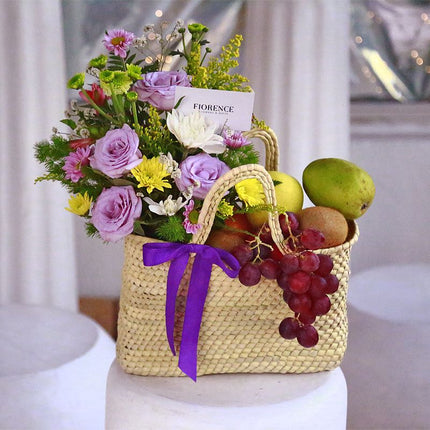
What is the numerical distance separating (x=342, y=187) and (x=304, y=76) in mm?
1095

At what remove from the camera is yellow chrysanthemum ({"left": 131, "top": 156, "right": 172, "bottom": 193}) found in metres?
0.94

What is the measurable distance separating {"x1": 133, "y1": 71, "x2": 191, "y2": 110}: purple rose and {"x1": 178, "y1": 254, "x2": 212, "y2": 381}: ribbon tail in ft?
0.82

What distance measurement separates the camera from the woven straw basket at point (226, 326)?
3.28ft

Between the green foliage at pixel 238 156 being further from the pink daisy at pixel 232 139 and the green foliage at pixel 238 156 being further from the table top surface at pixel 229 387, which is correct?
the table top surface at pixel 229 387

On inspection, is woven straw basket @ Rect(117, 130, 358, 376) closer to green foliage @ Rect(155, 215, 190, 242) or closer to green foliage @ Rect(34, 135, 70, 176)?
green foliage @ Rect(155, 215, 190, 242)

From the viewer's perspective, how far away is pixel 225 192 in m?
0.94

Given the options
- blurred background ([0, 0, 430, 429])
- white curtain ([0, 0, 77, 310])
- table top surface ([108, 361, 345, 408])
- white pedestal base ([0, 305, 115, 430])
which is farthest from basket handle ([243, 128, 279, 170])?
white curtain ([0, 0, 77, 310])

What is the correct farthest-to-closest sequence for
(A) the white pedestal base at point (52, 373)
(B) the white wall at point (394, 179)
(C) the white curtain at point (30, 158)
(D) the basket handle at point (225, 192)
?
(B) the white wall at point (394, 179) → (C) the white curtain at point (30, 158) → (A) the white pedestal base at point (52, 373) → (D) the basket handle at point (225, 192)

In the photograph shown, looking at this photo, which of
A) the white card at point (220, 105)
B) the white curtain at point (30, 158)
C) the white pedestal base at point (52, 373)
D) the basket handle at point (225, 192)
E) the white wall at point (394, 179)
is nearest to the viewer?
the basket handle at point (225, 192)

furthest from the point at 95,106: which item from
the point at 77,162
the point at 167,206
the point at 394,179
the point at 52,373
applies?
the point at 394,179

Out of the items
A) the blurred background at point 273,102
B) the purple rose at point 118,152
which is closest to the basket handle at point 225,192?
the purple rose at point 118,152

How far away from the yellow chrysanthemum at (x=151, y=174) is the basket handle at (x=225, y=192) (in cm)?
7

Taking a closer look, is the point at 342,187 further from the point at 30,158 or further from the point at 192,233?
the point at 30,158

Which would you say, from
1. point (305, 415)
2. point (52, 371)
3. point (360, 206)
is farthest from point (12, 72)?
point (305, 415)
